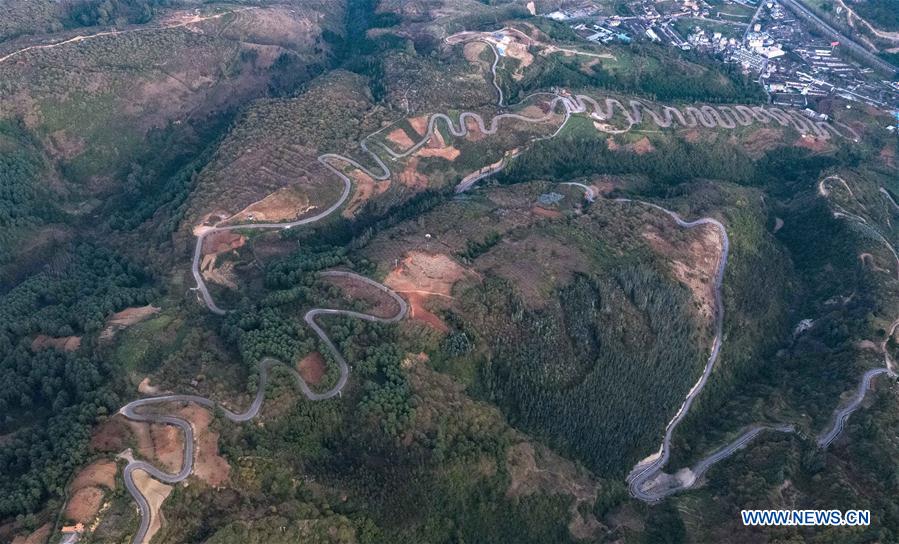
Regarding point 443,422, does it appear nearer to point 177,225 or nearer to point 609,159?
point 177,225

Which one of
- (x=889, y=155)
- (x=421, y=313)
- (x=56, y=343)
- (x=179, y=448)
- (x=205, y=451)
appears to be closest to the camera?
(x=179, y=448)

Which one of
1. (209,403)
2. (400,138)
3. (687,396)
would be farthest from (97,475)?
(400,138)

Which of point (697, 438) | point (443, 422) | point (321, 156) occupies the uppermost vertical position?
point (321, 156)

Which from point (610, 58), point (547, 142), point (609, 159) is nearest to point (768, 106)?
point (610, 58)

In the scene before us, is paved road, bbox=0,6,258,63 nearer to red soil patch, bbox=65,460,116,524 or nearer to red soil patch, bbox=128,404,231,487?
red soil patch, bbox=128,404,231,487

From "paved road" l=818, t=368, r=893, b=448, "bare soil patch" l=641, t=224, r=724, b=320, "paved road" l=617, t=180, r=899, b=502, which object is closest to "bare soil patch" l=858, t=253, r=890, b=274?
"paved road" l=617, t=180, r=899, b=502

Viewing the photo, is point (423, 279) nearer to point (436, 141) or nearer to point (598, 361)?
point (598, 361)

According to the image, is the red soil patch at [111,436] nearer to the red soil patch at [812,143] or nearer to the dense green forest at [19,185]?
the dense green forest at [19,185]
